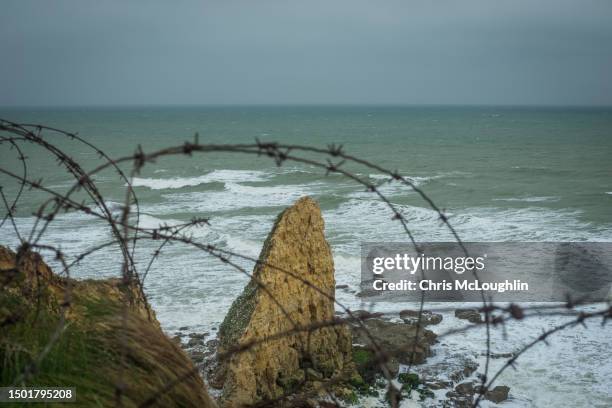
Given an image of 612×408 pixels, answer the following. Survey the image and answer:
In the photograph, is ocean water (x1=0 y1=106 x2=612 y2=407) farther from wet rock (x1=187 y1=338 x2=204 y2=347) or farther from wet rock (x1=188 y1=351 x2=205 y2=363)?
wet rock (x1=188 y1=351 x2=205 y2=363)

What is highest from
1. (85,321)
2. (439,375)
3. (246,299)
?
(85,321)

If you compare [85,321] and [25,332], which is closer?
[25,332]

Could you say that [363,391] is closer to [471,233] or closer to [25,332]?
[25,332]

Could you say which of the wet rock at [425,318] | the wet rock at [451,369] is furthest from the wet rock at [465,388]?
the wet rock at [425,318]

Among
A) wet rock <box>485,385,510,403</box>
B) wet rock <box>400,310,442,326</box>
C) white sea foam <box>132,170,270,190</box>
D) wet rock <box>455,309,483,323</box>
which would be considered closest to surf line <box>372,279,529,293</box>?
wet rock <box>455,309,483,323</box>

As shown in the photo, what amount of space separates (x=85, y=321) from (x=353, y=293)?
14.7 meters

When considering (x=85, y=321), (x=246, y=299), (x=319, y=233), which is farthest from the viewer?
(x=319, y=233)

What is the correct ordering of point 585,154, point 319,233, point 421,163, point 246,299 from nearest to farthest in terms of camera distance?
point 246,299
point 319,233
point 421,163
point 585,154

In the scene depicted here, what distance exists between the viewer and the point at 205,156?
199 ft

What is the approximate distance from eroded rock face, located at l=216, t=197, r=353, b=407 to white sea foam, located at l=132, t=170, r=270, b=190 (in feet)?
98.1

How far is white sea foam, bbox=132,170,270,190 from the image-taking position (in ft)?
132

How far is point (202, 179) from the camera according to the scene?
43000 millimetres

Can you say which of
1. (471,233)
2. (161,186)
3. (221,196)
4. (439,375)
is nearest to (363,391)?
(439,375)

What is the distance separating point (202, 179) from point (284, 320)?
34.5 metres
